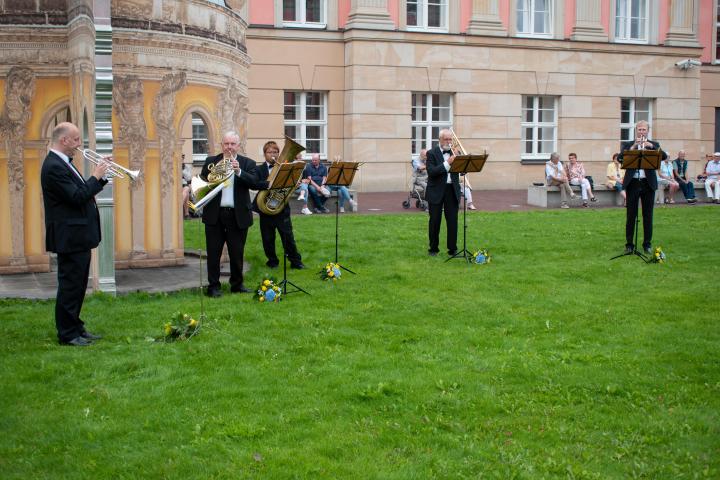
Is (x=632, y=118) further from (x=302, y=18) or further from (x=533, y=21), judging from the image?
(x=302, y=18)

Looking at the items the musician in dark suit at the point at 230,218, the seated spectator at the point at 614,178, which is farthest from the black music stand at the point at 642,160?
the seated spectator at the point at 614,178

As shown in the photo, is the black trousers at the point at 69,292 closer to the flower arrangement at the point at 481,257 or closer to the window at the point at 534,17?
the flower arrangement at the point at 481,257

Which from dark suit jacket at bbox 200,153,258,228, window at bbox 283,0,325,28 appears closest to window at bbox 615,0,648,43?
window at bbox 283,0,325,28

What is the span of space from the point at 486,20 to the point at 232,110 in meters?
19.0

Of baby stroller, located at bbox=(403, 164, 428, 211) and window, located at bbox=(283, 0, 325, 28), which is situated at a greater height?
window, located at bbox=(283, 0, 325, 28)

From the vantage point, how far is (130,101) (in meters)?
13.2

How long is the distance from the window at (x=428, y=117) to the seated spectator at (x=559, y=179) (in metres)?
6.78

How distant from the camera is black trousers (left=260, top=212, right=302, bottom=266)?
1370cm

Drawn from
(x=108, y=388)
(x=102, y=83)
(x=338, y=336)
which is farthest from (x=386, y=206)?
(x=108, y=388)

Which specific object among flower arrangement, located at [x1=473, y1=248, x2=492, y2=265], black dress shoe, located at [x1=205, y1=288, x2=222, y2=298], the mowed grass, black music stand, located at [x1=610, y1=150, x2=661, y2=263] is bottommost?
the mowed grass

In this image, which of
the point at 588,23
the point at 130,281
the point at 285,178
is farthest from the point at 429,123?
the point at 285,178

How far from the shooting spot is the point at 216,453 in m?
6.11

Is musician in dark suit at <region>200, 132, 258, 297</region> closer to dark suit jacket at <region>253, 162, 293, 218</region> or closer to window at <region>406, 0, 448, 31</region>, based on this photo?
dark suit jacket at <region>253, 162, 293, 218</region>

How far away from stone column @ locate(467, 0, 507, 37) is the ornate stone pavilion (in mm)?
18311
